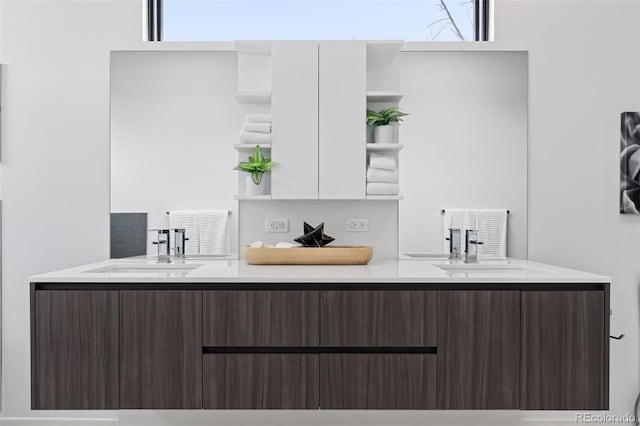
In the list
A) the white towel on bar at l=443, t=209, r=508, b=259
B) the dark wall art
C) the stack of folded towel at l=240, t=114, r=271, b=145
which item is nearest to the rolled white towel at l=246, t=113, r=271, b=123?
the stack of folded towel at l=240, t=114, r=271, b=145

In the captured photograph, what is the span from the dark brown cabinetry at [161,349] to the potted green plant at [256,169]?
82cm

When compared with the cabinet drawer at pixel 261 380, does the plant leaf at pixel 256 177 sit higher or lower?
higher

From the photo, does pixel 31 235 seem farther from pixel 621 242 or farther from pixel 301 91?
pixel 621 242

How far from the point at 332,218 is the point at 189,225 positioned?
0.79m

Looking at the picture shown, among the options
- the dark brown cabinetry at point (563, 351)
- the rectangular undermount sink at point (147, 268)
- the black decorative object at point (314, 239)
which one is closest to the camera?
the dark brown cabinetry at point (563, 351)

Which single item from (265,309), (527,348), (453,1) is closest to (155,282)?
(265,309)

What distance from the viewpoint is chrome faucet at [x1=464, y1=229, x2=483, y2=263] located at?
8.61ft

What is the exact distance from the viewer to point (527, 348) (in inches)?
78.1

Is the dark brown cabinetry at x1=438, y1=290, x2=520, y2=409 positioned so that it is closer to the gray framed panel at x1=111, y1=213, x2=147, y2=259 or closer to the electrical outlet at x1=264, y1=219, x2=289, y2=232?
the electrical outlet at x1=264, y1=219, x2=289, y2=232

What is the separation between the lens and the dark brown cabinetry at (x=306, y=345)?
6.52 feet

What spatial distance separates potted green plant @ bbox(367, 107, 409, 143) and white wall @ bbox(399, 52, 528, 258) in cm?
11

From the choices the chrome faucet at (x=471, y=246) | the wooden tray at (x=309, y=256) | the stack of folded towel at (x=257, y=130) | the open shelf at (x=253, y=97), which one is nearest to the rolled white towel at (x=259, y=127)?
the stack of folded towel at (x=257, y=130)

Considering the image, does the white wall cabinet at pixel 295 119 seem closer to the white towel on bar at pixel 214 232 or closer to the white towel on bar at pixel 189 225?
the white towel on bar at pixel 214 232

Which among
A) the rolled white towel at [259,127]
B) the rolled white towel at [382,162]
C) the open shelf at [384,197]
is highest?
the rolled white towel at [259,127]
